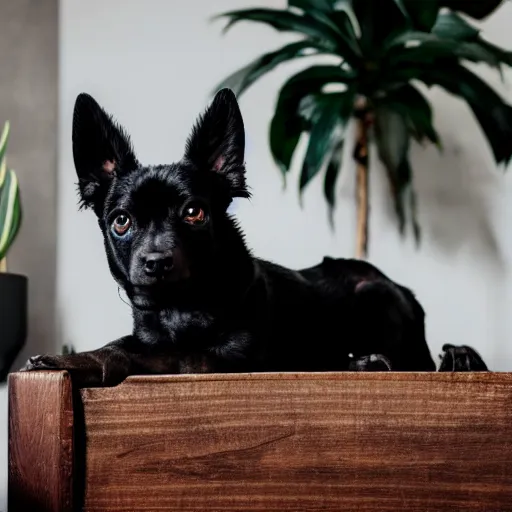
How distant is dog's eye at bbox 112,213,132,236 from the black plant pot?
0.58m

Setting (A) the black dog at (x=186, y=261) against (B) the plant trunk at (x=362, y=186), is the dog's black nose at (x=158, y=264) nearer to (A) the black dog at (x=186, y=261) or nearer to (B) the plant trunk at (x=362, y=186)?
(A) the black dog at (x=186, y=261)

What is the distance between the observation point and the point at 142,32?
1540 mm

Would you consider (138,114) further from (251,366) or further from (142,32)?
(251,366)

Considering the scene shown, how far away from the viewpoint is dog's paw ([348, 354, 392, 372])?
3.08 feet

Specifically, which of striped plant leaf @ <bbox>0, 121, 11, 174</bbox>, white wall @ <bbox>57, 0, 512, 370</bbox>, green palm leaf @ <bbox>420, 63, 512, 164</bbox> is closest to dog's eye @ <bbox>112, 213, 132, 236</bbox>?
white wall @ <bbox>57, 0, 512, 370</bbox>

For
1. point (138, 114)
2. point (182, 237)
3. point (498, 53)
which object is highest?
point (498, 53)

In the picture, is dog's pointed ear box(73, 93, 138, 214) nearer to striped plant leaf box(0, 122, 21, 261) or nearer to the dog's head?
the dog's head

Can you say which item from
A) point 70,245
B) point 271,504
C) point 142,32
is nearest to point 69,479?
point 271,504

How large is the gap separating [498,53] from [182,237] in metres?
→ 0.97

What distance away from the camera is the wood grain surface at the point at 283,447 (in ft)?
2.75

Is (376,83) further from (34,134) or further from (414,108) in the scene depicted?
(34,134)

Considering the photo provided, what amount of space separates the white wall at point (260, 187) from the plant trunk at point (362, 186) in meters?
0.02

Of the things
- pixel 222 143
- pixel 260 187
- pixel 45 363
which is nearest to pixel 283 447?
pixel 45 363

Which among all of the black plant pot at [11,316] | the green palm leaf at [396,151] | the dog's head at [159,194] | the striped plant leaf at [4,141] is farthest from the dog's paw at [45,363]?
the green palm leaf at [396,151]
